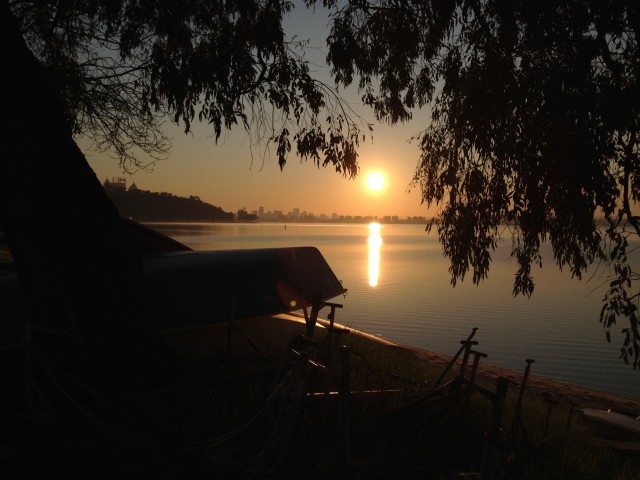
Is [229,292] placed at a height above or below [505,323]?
above

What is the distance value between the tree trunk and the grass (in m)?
0.79

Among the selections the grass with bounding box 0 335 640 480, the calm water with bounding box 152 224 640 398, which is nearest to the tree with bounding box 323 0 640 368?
the grass with bounding box 0 335 640 480

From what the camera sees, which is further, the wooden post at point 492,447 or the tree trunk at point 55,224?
the tree trunk at point 55,224

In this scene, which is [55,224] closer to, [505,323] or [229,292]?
[229,292]

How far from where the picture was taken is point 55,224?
477 cm

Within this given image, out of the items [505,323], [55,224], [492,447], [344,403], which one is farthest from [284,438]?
[505,323]

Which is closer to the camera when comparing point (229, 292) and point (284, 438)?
point (284, 438)

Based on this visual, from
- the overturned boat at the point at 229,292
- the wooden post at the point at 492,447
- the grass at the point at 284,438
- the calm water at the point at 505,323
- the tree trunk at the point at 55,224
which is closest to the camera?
the wooden post at the point at 492,447

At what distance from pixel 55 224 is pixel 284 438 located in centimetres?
302

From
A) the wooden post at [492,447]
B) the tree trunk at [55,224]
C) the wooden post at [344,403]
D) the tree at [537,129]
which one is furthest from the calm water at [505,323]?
the tree trunk at [55,224]

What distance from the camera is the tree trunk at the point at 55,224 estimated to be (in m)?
4.70

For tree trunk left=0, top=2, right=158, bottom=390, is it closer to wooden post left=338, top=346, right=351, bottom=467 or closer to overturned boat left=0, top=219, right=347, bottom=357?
overturned boat left=0, top=219, right=347, bottom=357

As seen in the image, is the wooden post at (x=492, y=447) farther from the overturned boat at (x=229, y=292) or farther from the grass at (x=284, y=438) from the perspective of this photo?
the overturned boat at (x=229, y=292)

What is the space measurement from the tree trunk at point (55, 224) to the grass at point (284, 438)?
79cm
